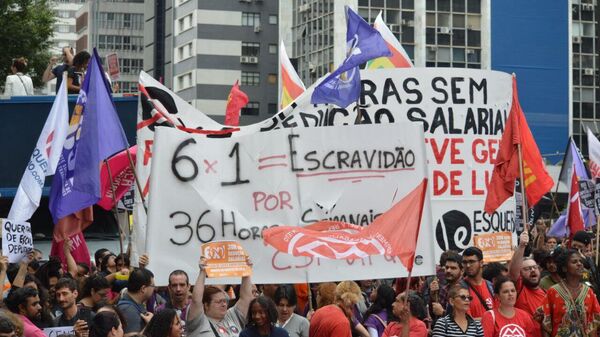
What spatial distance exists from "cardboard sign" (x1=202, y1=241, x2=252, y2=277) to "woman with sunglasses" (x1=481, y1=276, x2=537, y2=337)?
6.18 ft

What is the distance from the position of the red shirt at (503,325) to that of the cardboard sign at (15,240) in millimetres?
3871

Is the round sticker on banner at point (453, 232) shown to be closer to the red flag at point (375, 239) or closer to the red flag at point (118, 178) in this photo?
the red flag at point (375, 239)

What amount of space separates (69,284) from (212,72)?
284 feet

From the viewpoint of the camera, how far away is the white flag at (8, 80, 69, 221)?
41.2 feet

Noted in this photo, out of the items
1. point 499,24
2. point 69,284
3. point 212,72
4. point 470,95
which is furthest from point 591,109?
point 69,284

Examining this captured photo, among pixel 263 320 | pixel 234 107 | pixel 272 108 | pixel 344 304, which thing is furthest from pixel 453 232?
pixel 272 108

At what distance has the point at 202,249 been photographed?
34.1 feet

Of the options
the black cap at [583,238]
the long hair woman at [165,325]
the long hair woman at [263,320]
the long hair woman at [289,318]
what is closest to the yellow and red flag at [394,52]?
the black cap at [583,238]

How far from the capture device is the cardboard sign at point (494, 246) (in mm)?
12617

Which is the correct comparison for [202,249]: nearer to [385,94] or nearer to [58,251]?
[58,251]

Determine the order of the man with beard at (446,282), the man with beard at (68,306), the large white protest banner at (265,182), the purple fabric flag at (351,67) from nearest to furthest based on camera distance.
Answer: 1. the man with beard at (68,306)
2. the large white protest banner at (265,182)
3. the man with beard at (446,282)
4. the purple fabric flag at (351,67)

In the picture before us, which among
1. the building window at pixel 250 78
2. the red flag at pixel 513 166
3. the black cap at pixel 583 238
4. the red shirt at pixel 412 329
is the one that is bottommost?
the red shirt at pixel 412 329

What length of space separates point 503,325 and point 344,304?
1239mm

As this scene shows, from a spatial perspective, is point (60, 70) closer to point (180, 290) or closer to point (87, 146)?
point (87, 146)
